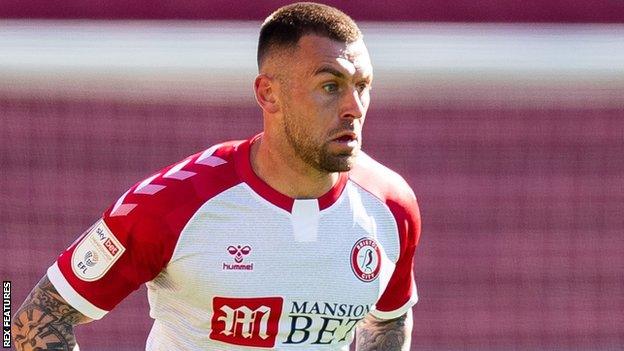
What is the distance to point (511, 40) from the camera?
21.7ft

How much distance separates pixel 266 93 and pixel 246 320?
72 centimetres

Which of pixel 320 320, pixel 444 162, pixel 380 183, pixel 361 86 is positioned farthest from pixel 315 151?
pixel 444 162

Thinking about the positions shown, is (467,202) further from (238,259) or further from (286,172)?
(238,259)

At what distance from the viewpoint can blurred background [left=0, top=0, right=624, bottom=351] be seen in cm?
739

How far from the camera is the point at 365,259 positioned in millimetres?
4316

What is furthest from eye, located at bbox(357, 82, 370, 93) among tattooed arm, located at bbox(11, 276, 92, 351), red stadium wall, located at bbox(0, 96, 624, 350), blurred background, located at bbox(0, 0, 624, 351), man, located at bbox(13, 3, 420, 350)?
red stadium wall, located at bbox(0, 96, 624, 350)

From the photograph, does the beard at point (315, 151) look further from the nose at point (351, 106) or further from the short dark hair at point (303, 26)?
the short dark hair at point (303, 26)

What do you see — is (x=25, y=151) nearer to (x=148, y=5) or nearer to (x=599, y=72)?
(x=148, y=5)

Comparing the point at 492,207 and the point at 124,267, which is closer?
the point at 124,267

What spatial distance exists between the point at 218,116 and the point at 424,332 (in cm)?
167

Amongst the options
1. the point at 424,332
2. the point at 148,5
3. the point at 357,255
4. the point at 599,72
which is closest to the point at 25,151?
the point at 148,5

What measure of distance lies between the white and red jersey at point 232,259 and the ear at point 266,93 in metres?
0.14

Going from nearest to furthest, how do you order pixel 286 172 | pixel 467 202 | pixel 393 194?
1. pixel 286 172
2. pixel 393 194
3. pixel 467 202

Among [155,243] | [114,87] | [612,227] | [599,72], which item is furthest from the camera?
[612,227]
